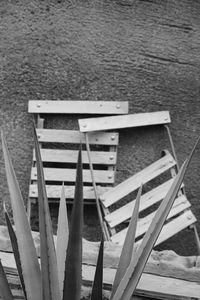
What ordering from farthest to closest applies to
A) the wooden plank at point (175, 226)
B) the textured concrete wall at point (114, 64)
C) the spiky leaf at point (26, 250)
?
the textured concrete wall at point (114, 64) < the wooden plank at point (175, 226) < the spiky leaf at point (26, 250)

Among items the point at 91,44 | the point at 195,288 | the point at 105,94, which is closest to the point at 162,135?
the point at 105,94

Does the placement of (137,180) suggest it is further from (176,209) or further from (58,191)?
(58,191)

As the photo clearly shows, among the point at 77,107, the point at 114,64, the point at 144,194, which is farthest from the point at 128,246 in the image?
the point at 114,64

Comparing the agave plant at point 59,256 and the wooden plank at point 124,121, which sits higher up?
the wooden plank at point 124,121

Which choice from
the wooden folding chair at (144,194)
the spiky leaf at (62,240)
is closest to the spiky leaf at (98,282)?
the spiky leaf at (62,240)

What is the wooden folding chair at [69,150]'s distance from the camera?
3619mm

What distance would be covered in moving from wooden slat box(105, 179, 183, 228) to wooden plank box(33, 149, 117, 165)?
0.33m

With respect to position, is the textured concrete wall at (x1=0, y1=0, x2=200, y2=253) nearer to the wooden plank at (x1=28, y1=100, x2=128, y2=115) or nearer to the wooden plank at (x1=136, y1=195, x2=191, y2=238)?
the wooden plank at (x1=28, y1=100, x2=128, y2=115)

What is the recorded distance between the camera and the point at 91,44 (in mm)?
3961

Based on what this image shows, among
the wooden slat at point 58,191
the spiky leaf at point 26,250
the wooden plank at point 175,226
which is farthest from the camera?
the wooden slat at point 58,191

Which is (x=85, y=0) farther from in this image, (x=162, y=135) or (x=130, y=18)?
(x=162, y=135)

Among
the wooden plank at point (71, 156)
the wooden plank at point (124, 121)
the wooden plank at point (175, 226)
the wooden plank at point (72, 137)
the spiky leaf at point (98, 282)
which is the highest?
the wooden plank at point (124, 121)

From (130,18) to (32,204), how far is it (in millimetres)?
1554

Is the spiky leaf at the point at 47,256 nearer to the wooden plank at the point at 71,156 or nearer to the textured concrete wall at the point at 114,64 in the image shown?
the wooden plank at the point at 71,156
